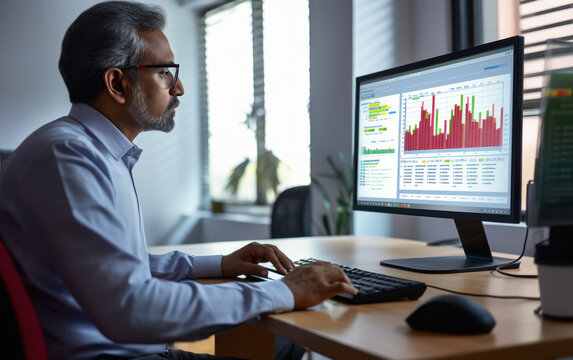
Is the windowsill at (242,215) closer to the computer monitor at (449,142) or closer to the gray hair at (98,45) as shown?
the computer monitor at (449,142)

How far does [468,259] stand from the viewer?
1.53 metres

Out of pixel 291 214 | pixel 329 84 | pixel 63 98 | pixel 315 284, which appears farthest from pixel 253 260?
pixel 63 98

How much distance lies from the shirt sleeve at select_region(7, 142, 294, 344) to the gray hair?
0.29 m

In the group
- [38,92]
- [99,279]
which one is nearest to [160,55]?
[99,279]

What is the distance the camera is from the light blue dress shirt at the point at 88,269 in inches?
35.0

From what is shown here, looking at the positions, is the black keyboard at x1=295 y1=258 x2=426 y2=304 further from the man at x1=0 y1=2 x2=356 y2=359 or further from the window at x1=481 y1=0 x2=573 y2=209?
the window at x1=481 y1=0 x2=573 y2=209

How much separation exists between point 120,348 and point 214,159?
164 inches

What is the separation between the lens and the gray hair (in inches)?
47.3

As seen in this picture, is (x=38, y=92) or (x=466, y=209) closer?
(x=466, y=209)

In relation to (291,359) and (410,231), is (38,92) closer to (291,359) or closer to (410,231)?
(410,231)

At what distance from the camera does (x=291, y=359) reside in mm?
1914

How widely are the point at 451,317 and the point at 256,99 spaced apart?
3.91 metres

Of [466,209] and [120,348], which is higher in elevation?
[466,209]

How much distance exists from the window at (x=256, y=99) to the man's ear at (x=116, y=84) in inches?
108
